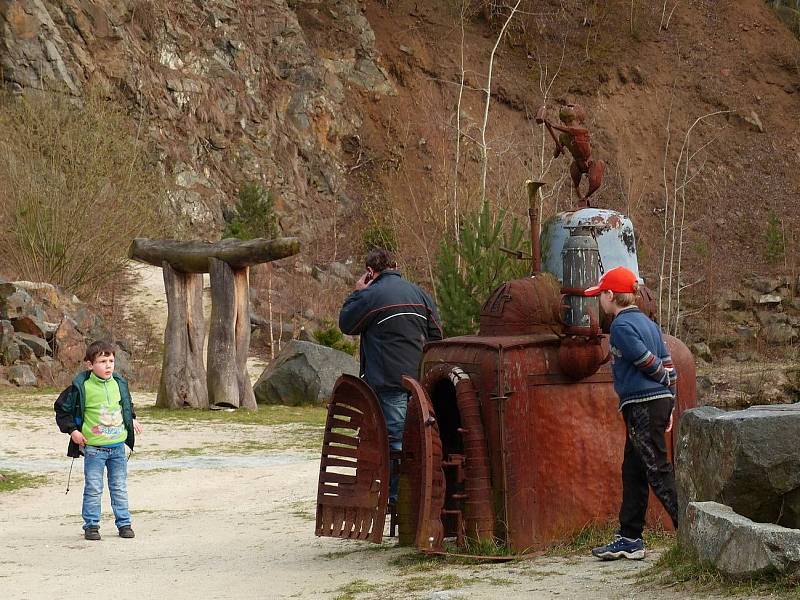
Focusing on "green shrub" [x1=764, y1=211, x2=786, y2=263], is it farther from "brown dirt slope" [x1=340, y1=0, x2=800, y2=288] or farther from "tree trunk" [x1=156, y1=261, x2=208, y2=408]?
"tree trunk" [x1=156, y1=261, x2=208, y2=408]

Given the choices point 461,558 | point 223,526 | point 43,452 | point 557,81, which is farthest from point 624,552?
point 557,81

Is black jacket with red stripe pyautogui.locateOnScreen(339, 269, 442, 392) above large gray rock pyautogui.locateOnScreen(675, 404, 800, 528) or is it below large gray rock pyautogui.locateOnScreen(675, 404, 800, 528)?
above

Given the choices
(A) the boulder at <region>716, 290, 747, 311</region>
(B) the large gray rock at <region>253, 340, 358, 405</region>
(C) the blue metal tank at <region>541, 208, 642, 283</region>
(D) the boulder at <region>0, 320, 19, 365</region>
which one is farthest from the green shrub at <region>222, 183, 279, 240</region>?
(C) the blue metal tank at <region>541, 208, 642, 283</region>

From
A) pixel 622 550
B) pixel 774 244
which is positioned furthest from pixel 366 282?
pixel 774 244

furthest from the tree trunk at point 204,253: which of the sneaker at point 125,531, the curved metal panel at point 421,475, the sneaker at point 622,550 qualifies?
the sneaker at point 622,550

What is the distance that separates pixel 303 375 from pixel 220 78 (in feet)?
71.4

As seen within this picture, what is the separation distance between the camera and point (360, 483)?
678 centimetres

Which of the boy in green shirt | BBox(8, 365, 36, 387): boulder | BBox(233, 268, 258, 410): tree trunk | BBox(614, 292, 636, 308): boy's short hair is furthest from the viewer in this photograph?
BBox(8, 365, 36, 387): boulder

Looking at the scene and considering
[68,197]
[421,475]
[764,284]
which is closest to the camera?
[421,475]

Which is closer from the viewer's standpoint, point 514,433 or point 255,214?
point 514,433

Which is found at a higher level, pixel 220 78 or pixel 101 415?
pixel 220 78

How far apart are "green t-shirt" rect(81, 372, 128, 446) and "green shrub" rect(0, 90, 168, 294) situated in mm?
18054

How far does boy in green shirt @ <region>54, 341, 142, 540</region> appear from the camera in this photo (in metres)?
7.86

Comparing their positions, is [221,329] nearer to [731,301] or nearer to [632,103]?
[731,301]
